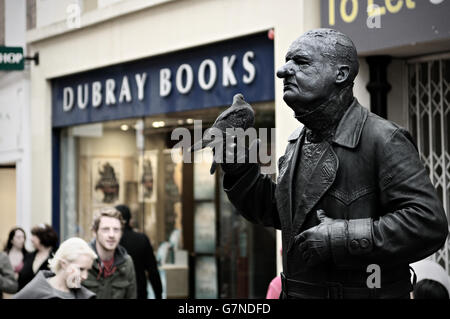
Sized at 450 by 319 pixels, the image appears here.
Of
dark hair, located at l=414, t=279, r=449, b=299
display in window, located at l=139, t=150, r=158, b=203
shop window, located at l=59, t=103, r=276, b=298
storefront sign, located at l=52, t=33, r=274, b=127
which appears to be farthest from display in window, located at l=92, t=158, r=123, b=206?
dark hair, located at l=414, t=279, r=449, b=299

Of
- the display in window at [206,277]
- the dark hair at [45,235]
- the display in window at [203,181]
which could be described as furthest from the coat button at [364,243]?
the display in window at [206,277]

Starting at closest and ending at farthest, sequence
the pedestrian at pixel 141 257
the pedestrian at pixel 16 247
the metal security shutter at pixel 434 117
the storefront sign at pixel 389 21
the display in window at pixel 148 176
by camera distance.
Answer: the storefront sign at pixel 389 21 → the metal security shutter at pixel 434 117 → the pedestrian at pixel 141 257 → the pedestrian at pixel 16 247 → the display in window at pixel 148 176

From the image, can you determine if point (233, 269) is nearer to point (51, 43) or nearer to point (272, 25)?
point (272, 25)

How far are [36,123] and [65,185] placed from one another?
108cm

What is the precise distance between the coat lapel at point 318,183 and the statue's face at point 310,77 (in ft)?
0.59

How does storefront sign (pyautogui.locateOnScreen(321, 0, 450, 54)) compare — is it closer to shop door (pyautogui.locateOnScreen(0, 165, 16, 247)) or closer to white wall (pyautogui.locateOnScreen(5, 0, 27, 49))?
white wall (pyautogui.locateOnScreen(5, 0, 27, 49))

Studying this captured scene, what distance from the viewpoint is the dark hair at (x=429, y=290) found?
203 inches

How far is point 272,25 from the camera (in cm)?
880

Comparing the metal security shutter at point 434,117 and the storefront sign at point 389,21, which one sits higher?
the storefront sign at point 389,21

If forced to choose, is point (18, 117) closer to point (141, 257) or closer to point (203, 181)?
point (203, 181)

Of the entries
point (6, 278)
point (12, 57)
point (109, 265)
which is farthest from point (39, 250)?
point (12, 57)

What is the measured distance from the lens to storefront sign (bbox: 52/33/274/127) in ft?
30.6

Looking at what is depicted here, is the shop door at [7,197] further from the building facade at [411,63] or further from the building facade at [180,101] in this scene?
the building facade at [411,63]

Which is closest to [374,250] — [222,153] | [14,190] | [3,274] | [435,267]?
[222,153]
